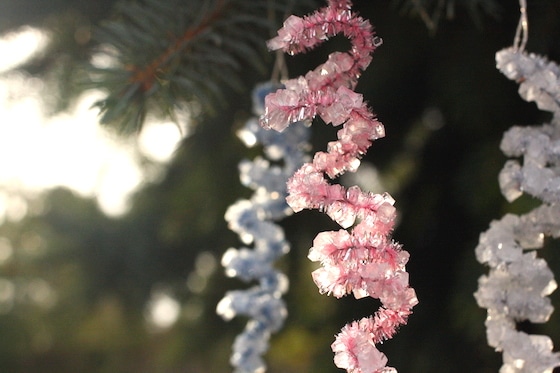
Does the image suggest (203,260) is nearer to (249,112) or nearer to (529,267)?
(249,112)

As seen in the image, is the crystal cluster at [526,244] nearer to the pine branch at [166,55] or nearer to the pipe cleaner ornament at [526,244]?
the pipe cleaner ornament at [526,244]

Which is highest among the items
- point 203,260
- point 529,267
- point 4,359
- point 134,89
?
point 4,359

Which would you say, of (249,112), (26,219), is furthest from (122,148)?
(26,219)

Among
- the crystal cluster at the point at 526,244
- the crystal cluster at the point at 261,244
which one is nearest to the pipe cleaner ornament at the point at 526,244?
the crystal cluster at the point at 526,244

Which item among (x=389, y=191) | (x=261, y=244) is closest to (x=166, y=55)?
(x=261, y=244)

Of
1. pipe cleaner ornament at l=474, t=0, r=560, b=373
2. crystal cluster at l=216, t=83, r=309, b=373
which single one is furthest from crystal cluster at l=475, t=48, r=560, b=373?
crystal cluster at l=216, t=83, r=309, b=373

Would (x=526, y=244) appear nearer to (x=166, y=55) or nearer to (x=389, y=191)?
(x=166, y=55)
